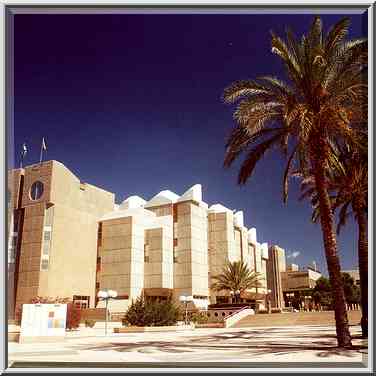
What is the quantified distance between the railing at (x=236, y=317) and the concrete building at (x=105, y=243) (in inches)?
411

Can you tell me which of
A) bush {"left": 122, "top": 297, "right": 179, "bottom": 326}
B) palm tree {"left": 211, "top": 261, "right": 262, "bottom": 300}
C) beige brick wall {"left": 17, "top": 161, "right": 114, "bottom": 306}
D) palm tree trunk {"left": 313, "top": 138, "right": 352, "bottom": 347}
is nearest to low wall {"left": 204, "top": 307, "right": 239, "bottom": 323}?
bush {"left": 122, "top": 297, "right": 179, "bottom": 326}

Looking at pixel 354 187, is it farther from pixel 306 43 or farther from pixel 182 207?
pixel 182 207

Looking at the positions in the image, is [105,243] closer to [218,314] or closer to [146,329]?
[218,314]

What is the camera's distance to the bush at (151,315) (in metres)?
26.2

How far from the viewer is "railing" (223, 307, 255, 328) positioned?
98.3 feet

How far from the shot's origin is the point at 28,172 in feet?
135

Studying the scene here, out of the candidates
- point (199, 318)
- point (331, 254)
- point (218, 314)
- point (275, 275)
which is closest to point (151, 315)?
point (199, 318)

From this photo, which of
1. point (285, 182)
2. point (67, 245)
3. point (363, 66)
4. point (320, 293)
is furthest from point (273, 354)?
point (320, 293)

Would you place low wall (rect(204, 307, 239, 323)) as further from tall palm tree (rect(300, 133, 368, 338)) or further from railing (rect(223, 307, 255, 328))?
tall palm tree (rect(300, 133, 368, 338))

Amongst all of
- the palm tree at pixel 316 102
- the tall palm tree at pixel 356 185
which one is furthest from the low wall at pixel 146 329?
the palm tree at pixel 316 102

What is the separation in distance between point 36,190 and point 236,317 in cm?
1975

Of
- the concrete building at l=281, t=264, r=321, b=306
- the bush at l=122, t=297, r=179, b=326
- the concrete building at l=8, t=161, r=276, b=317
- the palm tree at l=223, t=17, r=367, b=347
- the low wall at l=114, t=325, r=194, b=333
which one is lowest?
the concrete building at l=281, t=264, r=321, b=306

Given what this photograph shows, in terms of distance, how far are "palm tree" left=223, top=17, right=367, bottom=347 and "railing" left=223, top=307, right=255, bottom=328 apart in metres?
17.2

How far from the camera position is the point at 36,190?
134 feet
